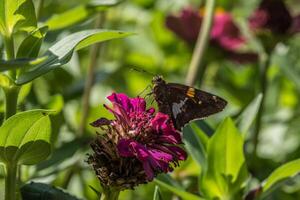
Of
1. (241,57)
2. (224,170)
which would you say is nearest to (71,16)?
(224,170)

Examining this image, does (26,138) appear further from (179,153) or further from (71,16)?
(71,16)

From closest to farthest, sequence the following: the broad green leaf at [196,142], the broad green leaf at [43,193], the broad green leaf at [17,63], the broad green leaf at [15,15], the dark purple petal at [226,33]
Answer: the broad green leaf at [17,63] → the broad green leaf at [15,15] → the broad green leaf at [43,193] → the broad green leaf at [196,142] → the dark purple petal at [226,33]

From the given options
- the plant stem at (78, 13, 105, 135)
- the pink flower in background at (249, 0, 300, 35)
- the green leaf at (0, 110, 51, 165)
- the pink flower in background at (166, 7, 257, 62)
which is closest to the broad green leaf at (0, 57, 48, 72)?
the green leaf at (0, 110, 51, 165)

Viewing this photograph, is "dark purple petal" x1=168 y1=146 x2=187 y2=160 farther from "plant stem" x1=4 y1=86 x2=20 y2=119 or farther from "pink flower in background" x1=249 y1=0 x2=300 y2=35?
"pink flower in background" x1=249 y1=0 x2=300 y2=35

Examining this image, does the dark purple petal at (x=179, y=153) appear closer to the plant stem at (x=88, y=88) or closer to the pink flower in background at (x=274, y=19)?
the plant stem at (x=88, y=88)

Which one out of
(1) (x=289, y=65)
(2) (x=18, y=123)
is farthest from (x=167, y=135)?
(1) (x=289, y=65)

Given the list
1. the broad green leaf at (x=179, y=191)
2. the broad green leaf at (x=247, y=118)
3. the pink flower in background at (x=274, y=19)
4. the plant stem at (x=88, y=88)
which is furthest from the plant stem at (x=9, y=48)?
the pink flower in background at (x=274, y=19)
